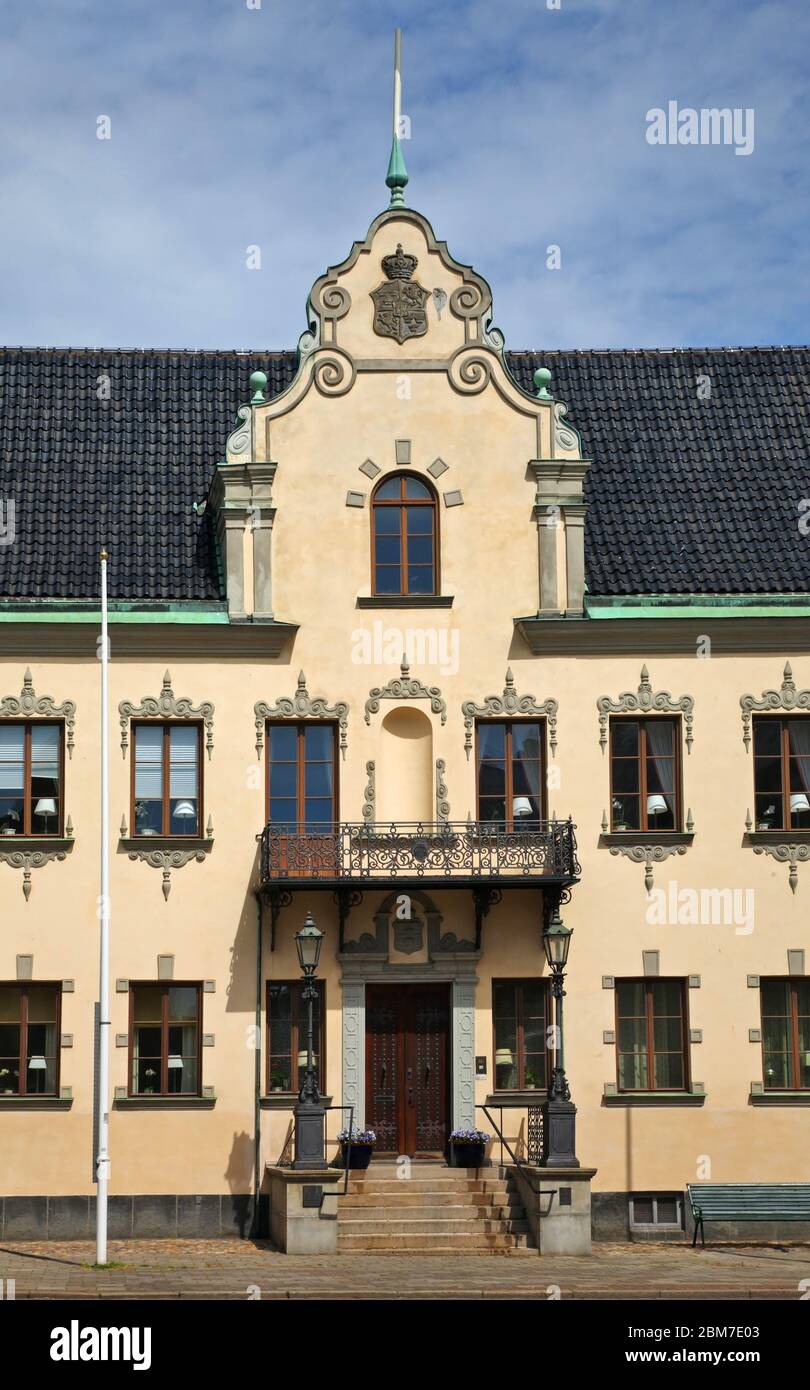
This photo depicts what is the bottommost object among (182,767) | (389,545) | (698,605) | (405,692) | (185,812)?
(185,812)

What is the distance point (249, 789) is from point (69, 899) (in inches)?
134

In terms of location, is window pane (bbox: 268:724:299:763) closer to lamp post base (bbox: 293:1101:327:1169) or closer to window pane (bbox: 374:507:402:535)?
window pane (bbox: 374:507:402:535)

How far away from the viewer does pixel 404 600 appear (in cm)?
3572

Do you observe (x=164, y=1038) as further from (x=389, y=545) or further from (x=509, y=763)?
(x=389, y=545)

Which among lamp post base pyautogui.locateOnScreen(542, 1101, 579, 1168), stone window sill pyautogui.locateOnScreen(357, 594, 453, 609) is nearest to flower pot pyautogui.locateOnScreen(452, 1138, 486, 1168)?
lamp post base pyautogui.locateOnScreen(542, 1101, 579, 1168)

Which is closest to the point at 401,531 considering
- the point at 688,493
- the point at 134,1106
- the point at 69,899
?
the point at 688,493

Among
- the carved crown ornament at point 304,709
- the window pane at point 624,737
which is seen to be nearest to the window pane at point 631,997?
the window pane at point 624,737

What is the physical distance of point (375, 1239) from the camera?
32031 millimetres

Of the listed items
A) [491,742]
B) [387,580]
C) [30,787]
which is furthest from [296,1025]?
[387,580]

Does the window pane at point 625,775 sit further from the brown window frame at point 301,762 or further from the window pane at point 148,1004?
the window pane at point 148,1004

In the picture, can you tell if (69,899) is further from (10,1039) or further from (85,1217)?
(85,1217)

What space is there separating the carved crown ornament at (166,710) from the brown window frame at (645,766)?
6.71m

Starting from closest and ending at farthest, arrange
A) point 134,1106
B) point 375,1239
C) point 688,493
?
point 375,1239
point 134,1106
point 688,493

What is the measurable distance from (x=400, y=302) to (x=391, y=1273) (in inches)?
637
